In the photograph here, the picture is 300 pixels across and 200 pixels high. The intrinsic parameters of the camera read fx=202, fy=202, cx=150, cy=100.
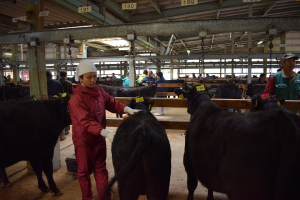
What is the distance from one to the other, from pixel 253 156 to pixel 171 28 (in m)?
2.48

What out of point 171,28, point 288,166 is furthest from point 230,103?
point 288,166

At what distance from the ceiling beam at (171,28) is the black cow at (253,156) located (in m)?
1.83

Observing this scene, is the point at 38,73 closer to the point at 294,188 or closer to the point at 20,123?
the point at 20,123

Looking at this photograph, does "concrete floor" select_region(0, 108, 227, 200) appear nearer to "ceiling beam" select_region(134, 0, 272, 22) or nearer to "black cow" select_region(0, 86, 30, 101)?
"black cow" select_region(0, 86, 30, 101)

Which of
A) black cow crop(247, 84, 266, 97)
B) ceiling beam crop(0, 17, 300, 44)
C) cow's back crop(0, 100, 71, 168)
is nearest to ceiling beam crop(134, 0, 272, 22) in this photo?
black cow crop(247, 84, 266, 97)

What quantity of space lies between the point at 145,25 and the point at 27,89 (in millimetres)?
6766

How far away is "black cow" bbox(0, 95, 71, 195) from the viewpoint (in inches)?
110

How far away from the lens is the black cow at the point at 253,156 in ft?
4.63

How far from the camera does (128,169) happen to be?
169 centimetres

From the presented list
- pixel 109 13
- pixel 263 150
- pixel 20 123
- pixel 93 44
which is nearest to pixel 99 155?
pixel 20 123

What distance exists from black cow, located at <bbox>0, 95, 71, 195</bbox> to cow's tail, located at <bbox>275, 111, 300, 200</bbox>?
9.80 ft

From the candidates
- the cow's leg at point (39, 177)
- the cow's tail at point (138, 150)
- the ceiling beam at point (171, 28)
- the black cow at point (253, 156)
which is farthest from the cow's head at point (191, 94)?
the cow's leg at point (39, 177)

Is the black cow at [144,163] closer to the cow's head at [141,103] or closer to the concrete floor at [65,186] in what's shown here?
the cow's head at [141,103]

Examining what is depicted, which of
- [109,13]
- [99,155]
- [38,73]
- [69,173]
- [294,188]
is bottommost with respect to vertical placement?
[69,173]
